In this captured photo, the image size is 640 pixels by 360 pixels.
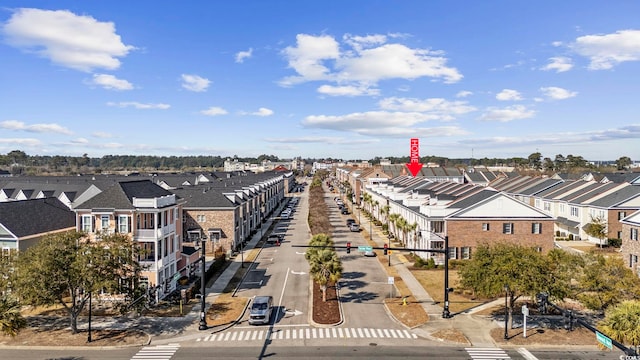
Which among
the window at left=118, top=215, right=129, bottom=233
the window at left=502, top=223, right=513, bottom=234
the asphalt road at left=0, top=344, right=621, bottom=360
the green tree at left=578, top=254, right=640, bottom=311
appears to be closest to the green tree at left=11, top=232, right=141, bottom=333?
the asphalt road at left=0, top=344, right=621, bottom=360

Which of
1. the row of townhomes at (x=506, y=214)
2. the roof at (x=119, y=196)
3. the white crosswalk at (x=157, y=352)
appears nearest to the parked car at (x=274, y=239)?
the row of townhomes at (x=506, y=214)

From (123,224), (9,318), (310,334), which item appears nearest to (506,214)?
(310,334)

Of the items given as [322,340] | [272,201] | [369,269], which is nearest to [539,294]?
[322,340]

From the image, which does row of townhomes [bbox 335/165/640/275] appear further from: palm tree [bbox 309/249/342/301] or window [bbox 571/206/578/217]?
palm tree [bbox 309/249/342/301]

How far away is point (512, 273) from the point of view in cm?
3198

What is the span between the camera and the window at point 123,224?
40.5 m

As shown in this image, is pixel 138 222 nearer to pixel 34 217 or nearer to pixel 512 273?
pixel 34 217

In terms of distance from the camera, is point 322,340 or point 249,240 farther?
point 249,240

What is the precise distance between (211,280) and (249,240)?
83.5 ft

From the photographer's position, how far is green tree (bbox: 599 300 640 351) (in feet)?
67.5

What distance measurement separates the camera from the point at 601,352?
96.3ft

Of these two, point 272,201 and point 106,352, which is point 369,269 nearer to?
point 106,352

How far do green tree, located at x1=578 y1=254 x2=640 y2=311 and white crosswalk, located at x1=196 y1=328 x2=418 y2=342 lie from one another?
13.0m

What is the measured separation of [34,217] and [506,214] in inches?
2145
